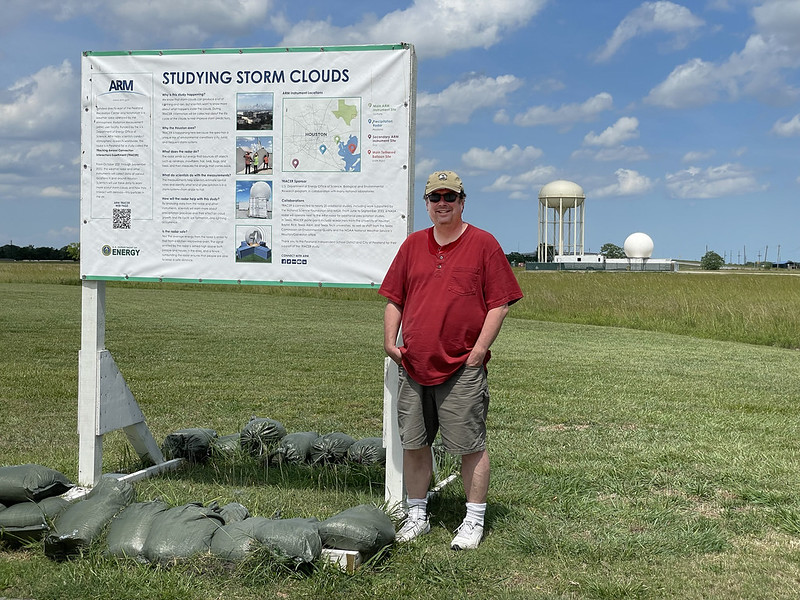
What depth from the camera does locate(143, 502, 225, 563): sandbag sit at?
3922 millimetres

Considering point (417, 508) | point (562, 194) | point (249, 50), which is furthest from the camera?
point (562, 194)

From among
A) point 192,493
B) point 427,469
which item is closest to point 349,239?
point 427,469

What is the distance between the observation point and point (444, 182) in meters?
4.35

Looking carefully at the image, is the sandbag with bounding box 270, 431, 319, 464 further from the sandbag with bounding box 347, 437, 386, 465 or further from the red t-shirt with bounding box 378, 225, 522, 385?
the red t-shirt with bounding box 378, 225, 522, 385

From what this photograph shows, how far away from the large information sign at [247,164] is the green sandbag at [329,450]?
1.41m

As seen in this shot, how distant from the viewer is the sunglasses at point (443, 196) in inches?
171

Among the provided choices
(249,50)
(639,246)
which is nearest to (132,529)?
(249,50)

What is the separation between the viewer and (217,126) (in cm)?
529

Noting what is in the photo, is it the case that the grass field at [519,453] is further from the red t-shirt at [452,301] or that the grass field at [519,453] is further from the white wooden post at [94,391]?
the red t-shirt at [452,301]

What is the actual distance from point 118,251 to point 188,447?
1564 millimetres

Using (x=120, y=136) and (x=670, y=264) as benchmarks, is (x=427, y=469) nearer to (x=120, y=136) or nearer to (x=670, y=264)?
(x=120, y=136)

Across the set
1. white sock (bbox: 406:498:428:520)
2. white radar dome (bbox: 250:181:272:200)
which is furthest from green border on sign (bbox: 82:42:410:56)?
white sock (bbox: 406:498:428:520)

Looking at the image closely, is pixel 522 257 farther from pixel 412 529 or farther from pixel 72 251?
pixel 412 529

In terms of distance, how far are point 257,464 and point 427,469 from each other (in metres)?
1.84
